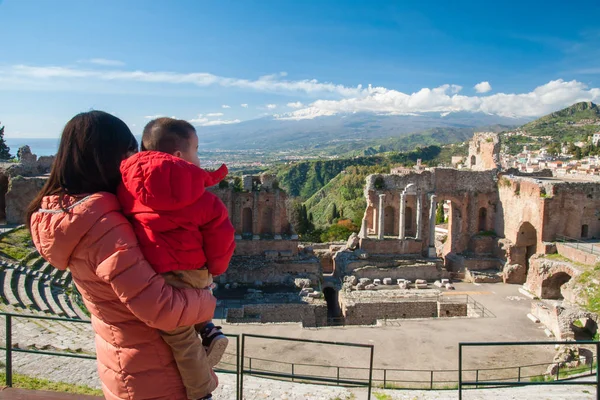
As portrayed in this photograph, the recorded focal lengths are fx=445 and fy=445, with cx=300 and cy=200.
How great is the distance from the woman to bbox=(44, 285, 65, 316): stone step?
38.3ft

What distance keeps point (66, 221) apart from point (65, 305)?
1349 cm

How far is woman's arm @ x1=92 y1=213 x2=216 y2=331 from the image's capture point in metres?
2.63

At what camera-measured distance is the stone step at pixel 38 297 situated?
43.8ft

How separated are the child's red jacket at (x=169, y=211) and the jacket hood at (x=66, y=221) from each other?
0.16 meters

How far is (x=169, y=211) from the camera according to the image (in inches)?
109

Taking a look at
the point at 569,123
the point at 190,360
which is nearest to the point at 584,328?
the point at 190,360

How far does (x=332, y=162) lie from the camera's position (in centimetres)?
10406

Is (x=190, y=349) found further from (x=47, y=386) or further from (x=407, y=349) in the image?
(x=407, y=349)

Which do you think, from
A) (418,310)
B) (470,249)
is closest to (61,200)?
(418,310)

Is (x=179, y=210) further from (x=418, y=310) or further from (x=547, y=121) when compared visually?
(x=547, y=121)

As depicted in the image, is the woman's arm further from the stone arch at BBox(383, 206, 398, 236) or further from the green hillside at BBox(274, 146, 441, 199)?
the green hillside at BBox(274, 146, 441, 199)

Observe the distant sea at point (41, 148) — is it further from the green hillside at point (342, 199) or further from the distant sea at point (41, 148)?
the green hillside at point (342, 199)

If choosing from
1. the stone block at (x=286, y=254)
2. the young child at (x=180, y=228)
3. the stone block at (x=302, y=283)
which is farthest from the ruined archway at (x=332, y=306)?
the young child at (x=180, y=228)

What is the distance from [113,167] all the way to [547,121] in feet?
543
